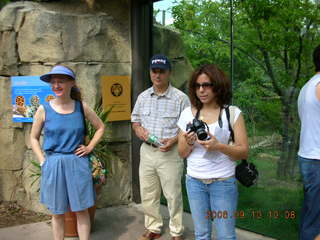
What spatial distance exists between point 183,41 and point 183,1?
1.59 feet

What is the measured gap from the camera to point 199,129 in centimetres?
241

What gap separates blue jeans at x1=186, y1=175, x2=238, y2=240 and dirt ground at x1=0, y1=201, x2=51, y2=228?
279 centimetres

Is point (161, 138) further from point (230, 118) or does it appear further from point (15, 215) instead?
point (15, 215)

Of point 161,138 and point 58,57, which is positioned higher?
point 58,57

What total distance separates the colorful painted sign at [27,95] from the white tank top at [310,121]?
2.94 meters

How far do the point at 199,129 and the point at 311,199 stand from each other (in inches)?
45.5

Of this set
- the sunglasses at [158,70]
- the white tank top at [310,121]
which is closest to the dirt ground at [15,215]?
the sunglasses at [158,70]

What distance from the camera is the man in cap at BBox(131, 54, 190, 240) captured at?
12.4ft

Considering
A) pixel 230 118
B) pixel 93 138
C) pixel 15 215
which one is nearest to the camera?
pixel 230 118

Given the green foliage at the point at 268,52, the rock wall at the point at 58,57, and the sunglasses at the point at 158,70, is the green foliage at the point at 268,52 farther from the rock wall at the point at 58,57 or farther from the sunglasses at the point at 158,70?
the rock wall at the point at 58,57

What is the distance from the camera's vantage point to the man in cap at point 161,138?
12.4 ft

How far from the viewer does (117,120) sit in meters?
5.06

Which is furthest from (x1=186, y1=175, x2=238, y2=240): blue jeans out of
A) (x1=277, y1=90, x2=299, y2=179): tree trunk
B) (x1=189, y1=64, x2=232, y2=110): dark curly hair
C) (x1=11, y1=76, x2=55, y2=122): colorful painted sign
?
(x1=11, y1=76, x2=55, y2=122): colorful painted sign

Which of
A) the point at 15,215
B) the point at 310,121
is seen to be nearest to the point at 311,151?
the point at 310,121
